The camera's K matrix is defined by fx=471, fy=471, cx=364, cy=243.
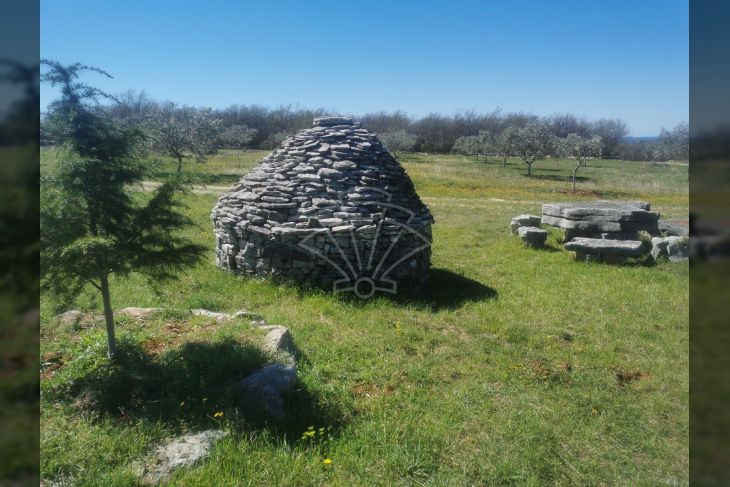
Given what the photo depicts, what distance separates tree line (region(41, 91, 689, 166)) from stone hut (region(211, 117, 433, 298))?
252 cm

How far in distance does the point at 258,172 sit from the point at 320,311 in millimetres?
3803

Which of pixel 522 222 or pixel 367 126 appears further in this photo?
pixel 367 126

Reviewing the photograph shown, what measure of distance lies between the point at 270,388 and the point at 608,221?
39.8 feet

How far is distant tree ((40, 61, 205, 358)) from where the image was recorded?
14.1ft

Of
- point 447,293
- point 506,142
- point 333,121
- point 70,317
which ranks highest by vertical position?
point 506,142

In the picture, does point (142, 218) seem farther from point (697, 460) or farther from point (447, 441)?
point (697, 460)

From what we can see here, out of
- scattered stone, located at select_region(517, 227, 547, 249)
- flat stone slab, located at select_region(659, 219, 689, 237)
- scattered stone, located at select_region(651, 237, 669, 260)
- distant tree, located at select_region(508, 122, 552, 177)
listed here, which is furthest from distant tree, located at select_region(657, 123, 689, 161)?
distant tree, located at select_region(508, 122, 552, 177)

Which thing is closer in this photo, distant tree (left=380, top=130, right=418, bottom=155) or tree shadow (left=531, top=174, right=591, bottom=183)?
tree shadow (left=531, top=174, right=591, bottom=183)

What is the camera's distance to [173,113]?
120 ft

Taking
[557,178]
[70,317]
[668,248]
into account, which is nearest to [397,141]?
[557,178]

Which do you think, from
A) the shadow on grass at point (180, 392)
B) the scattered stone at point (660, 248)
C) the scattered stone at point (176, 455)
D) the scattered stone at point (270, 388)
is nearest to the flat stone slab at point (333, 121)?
the shadow on grass at point (180, 392)

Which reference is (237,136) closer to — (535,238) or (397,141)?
(397,141)

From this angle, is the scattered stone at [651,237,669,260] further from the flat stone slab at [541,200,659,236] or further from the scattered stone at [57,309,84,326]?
the scattered stone at [57,309,84,326]

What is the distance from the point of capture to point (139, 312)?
6930 millimetres
